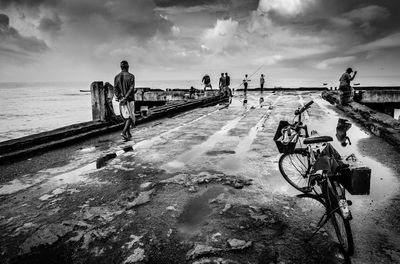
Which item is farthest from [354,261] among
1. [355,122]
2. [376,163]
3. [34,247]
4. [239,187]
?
[355,122]

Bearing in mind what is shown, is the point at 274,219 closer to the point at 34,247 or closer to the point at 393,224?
the point at 393,224

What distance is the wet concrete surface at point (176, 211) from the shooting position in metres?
2.66

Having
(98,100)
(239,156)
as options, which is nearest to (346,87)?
(239,156)

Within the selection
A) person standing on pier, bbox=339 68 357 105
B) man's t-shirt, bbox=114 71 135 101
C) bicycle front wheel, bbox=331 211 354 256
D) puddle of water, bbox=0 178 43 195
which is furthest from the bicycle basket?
person standing on pier, bbox=339 68 357 105

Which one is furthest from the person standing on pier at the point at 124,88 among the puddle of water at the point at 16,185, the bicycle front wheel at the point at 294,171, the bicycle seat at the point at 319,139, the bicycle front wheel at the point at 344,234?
the bicycle front wheel at the point at 344,234

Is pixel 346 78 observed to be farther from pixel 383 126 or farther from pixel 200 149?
pixel 200 149

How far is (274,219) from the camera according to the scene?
10.7ft

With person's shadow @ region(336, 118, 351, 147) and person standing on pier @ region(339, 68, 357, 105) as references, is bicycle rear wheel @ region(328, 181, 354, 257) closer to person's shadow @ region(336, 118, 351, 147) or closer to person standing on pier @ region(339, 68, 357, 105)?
person's shadow @ region(336, 118, 351, 147)

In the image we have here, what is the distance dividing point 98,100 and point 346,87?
1257 cm

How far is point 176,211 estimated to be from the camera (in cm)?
351

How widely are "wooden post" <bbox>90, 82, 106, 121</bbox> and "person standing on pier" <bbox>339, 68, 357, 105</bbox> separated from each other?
11.8m

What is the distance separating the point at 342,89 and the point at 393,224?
1319 centimetres

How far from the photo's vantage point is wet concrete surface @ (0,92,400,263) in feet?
8.73

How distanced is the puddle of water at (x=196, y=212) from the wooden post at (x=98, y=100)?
6923mm
